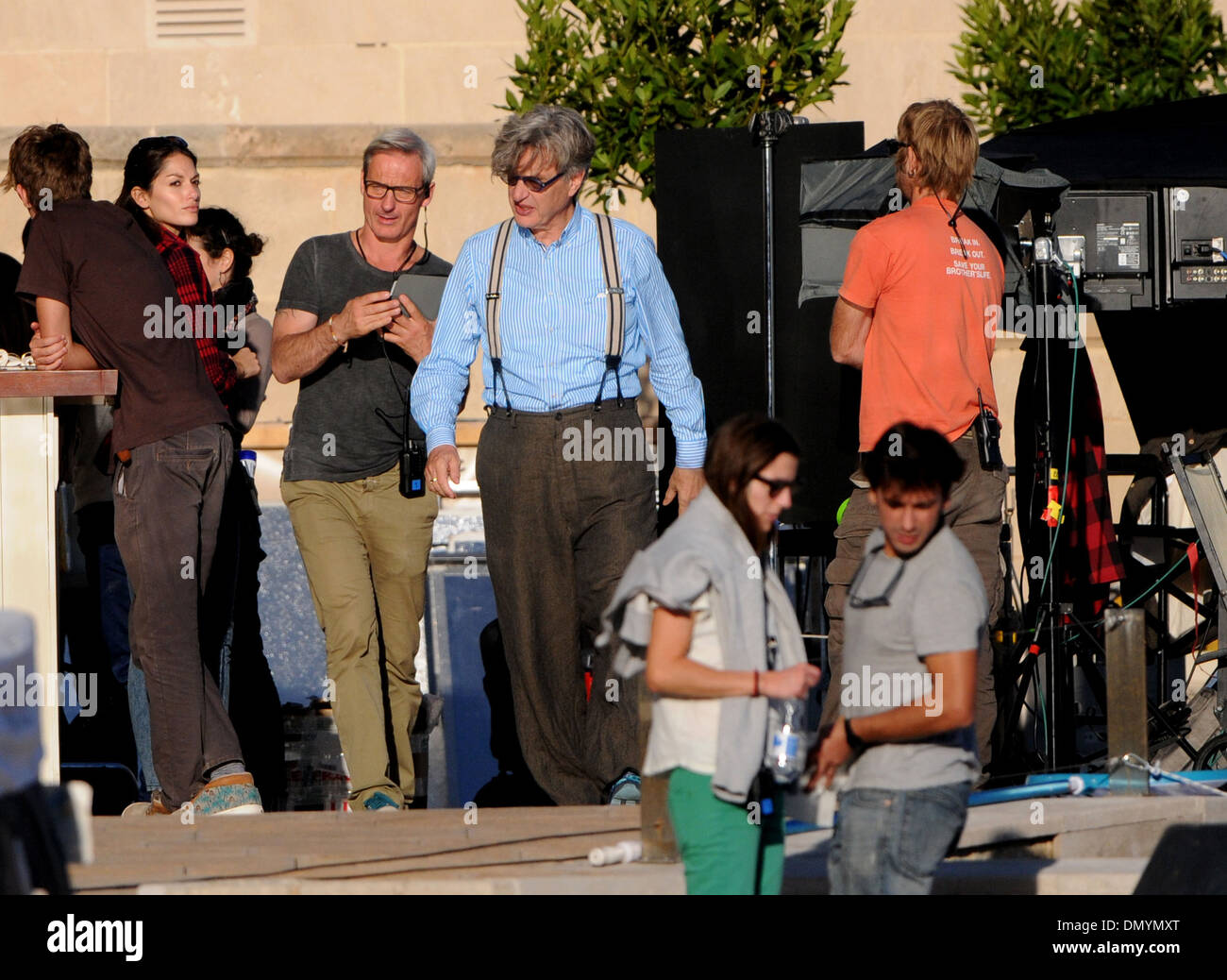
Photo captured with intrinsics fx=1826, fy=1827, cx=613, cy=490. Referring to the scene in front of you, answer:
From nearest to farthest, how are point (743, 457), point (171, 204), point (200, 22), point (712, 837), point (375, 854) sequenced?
point (712, 837)
point (743, 457)
point (375, 854)
point (171, 204)
point (200, 22)

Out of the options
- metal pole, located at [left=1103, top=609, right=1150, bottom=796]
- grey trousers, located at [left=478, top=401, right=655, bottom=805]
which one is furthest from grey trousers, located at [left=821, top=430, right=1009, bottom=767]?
grey trousers, located at [left=478, top=401, right=655, bottom=805]

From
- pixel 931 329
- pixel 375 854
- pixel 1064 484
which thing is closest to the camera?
pixel 375 854

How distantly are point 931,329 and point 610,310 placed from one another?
911 mm

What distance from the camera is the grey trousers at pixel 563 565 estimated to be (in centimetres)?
514

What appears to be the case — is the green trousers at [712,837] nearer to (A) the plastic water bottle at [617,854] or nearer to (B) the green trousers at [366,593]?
(A) the plastic water bottle at [617,854]

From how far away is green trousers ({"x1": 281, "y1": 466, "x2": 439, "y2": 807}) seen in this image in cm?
533

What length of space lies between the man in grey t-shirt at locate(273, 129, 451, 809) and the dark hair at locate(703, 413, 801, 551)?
1.99 meters

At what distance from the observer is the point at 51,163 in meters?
5.34

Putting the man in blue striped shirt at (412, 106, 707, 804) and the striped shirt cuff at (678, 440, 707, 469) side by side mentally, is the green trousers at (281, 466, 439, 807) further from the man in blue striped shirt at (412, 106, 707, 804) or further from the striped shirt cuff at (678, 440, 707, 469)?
the striped shirt cuff at (678, 440, 707, 469)

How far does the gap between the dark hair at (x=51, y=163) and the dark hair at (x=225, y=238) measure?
2.17ft

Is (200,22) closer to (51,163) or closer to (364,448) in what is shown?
(51,163)

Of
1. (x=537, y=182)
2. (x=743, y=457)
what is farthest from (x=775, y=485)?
(x=537, y=182)

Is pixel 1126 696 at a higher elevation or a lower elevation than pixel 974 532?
lower
